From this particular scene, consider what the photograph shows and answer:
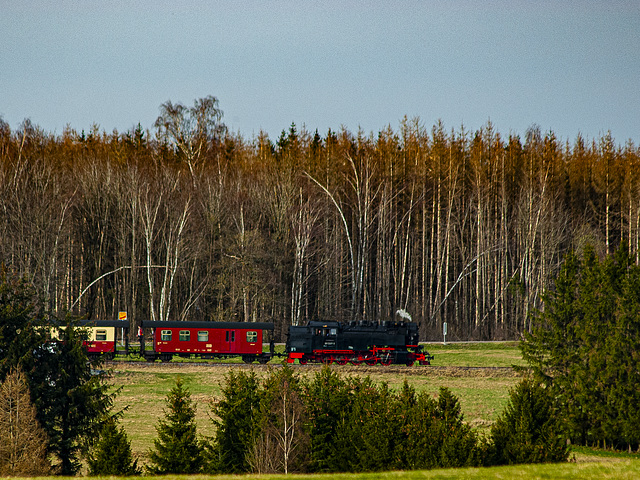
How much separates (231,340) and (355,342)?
784 centimetres

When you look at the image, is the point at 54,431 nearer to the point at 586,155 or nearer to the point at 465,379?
the point at 465,379

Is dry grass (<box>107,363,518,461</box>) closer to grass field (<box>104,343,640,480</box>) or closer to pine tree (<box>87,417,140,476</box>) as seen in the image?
grass field (<box>104,343,640,480</box>)

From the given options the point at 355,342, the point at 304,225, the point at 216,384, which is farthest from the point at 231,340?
the point at 304,225

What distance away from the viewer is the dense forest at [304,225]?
60625mm

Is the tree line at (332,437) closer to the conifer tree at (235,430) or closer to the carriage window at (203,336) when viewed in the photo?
the conifer tree at (235,430)

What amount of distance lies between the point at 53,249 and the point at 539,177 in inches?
1736

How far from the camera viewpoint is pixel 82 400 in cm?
2964

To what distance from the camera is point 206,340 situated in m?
47.5

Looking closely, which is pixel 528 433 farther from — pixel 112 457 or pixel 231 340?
pixel 231 340

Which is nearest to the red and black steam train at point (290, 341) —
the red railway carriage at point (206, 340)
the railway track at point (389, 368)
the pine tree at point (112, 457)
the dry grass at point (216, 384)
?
the red railway carriage at point (206, 340)

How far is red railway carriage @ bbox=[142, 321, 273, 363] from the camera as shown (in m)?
46.9

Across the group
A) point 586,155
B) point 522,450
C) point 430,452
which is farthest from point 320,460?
point 586,155

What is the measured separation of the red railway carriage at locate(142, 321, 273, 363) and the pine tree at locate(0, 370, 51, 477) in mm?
20316

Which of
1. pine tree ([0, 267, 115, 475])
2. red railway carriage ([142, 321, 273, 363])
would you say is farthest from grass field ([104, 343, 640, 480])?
red railway carriage ([142, 321, 273, 363])
